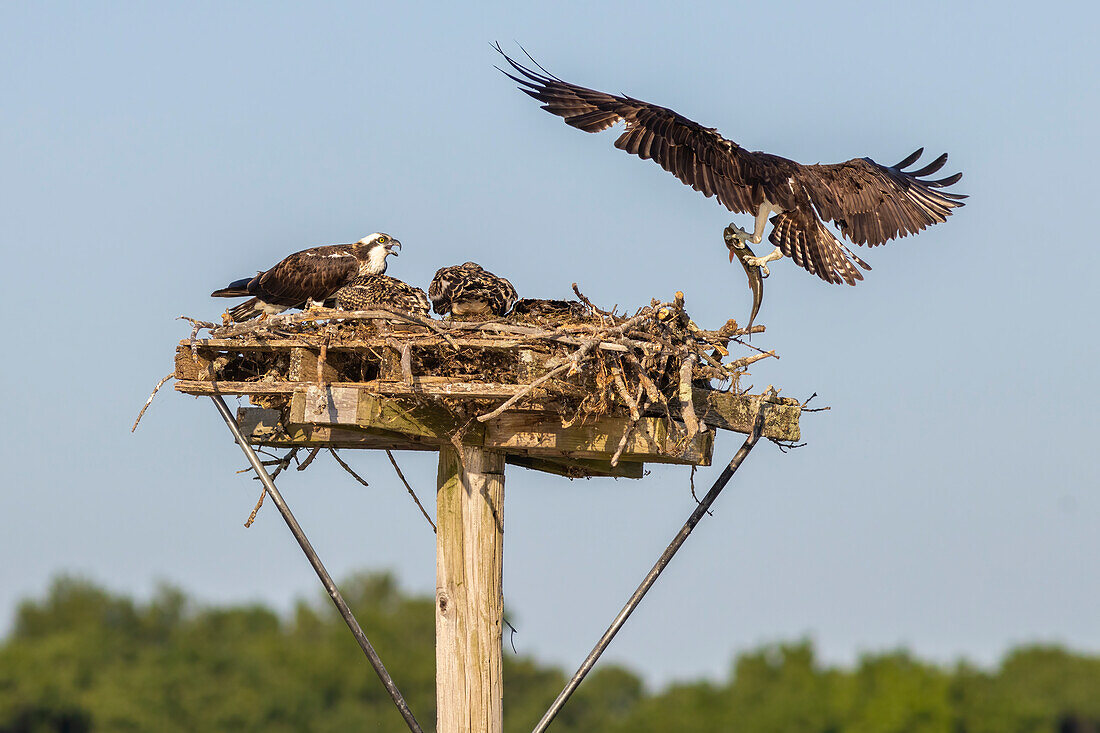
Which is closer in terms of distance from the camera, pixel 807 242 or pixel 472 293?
pixel 472 293

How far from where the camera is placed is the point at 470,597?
7.54 m

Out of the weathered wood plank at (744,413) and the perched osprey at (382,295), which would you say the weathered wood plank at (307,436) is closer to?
the perched osprey at (382,295)

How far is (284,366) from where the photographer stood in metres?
8.00

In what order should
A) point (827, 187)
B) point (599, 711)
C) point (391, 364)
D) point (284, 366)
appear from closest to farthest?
point (391, 364) < point (284, 366) < point (827, 187) < point (599, 711)

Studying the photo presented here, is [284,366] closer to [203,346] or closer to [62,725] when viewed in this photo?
[203,346]

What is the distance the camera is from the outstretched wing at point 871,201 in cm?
946

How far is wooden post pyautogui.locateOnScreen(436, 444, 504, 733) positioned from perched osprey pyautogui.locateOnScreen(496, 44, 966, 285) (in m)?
2.23

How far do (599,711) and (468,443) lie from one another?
48430mm

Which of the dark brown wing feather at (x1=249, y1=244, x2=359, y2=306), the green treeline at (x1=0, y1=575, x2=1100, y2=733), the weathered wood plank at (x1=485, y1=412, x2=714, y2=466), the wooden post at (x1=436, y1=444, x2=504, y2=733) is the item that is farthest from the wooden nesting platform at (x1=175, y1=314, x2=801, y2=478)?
the green treeline at (x1=0, y1=575, x2=1100, y2=733)

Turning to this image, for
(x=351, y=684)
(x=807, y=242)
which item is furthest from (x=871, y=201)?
(x=351, y=684)

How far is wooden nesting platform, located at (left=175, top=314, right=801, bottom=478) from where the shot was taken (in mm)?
7230

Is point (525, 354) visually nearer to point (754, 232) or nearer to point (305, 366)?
point (305, 366)

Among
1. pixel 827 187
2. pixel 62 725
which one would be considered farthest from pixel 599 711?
pixel 827 187

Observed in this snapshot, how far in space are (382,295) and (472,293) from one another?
54 centimetres
